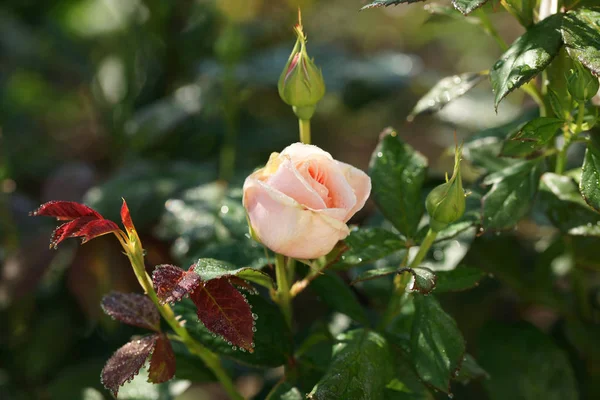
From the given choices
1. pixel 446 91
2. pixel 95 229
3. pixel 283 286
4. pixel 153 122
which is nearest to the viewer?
pixel 95 229

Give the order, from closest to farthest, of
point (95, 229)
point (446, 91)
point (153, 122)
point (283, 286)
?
point (95, 229)
point (283, 286)
point (446, 91)
point (153, 122)

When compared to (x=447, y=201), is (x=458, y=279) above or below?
below

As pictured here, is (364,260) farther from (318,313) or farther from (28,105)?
(28,105)

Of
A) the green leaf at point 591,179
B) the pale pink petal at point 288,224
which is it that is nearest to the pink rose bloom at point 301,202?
the pale pink petal at point 288,224

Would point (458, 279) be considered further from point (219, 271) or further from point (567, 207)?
point (219, 271)

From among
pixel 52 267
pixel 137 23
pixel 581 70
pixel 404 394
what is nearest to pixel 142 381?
pixel 404 394

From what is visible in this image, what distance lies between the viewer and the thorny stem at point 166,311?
0.56m

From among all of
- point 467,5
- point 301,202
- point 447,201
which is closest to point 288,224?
point 301,202

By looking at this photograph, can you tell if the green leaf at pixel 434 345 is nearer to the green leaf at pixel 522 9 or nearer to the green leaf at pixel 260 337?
the green leaf at pixel 260 337

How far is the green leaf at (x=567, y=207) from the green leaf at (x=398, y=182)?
13 cm

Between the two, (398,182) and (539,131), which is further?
(398,182)

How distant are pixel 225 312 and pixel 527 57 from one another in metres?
0.35

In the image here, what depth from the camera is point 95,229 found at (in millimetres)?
548

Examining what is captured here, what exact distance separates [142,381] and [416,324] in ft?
1.11
